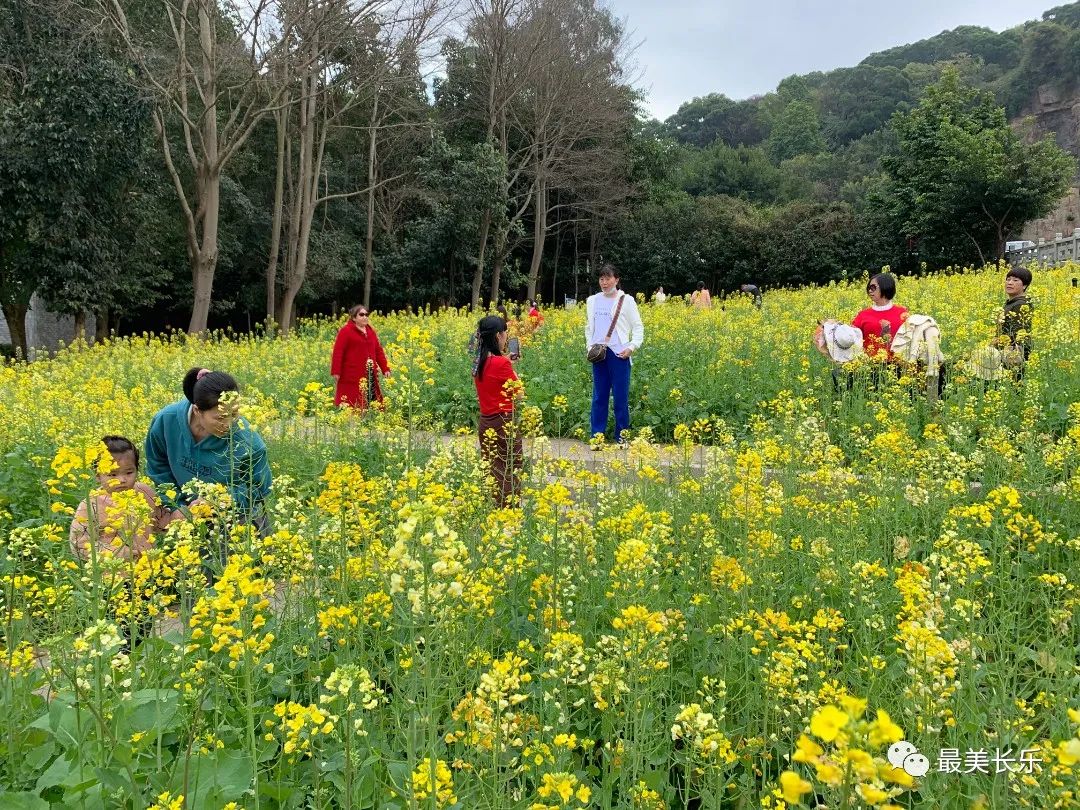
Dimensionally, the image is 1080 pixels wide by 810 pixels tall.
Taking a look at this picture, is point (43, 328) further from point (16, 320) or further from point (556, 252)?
point (556, 252)

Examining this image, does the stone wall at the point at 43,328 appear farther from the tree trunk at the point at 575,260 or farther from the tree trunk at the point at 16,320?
the tree trunk at the point at 575,260

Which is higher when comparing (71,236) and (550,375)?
A: (71,236)

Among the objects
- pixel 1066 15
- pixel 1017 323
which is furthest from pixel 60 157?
pixel 1066 15

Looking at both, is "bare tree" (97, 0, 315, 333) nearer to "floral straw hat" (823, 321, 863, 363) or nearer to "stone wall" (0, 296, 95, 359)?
"stone wall" (0, 296, 95, 359)

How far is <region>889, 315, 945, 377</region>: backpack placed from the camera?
6.46m

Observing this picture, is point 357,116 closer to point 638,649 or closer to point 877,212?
point 877,212

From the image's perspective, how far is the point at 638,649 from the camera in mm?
2072

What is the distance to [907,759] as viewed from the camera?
5.94 ft

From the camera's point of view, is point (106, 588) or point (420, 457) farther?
point (420, 457)

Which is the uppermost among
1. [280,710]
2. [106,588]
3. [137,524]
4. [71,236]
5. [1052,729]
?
[71,236]

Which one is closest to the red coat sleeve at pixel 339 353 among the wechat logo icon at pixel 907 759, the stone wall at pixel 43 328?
the wechat logo icon at pixel 907 759

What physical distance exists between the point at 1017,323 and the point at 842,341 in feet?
4.89

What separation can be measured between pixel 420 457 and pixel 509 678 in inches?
172

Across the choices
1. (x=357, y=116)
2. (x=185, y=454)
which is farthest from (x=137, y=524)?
(x=357, y=116)
